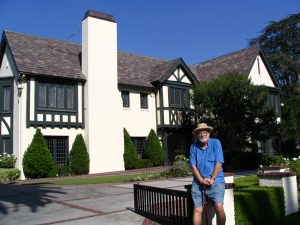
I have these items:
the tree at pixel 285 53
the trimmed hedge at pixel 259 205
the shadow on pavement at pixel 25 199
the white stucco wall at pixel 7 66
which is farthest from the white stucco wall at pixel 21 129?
the tree at pixel 285 53

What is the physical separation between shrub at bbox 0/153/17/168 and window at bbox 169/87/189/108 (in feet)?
36.7

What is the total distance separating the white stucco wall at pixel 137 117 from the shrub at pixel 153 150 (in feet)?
2.34

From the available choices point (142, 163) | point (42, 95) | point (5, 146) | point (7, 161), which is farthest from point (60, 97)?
point (142, 163)

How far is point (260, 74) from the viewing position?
3219 centimetres

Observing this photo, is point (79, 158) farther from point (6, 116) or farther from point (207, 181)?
point (207, 181)

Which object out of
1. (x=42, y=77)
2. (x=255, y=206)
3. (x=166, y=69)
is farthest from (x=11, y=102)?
(x=255, y=206)

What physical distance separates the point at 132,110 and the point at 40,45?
726cm

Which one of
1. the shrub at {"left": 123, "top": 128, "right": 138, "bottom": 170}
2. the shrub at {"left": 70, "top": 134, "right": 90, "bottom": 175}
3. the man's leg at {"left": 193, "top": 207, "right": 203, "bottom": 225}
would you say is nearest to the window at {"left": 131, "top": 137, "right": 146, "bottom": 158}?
the shrub at {"left": 123, "top": 128, "right": 138, "bottom": 170}

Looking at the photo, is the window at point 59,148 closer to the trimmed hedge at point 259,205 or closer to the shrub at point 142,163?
the shrub at point 142,163

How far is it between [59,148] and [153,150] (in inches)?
247

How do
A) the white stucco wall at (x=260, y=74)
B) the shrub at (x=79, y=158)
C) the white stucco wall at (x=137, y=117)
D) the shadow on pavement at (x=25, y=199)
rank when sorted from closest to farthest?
the shadow on pavement at (x=25, y=199)
the shrub at (x=79, y=158)
the white stucco wall at (x=137, y=117)
the white stucco wall at (x=260, y=74)

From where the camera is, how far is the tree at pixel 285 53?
38.2 m

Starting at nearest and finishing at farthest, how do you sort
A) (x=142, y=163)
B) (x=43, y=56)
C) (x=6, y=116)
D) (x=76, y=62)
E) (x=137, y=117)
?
(x=6, y=116), (x=43, y=56), (x=76, y=62), (x=142, y=163), (x=137, y=117)

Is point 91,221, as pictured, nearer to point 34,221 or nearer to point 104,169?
point 34,221
